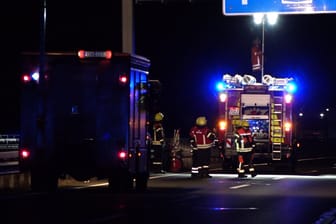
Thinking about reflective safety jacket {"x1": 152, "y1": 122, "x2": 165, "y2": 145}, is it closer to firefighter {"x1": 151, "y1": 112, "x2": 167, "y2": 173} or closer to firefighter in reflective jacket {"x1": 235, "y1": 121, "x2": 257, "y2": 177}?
firefighter {"x1": 151, "y1": 112, "x2": 167, "y2": 173}

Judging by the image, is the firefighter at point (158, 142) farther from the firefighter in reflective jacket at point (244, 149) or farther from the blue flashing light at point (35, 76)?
the blue flashing light at point (35, 76)

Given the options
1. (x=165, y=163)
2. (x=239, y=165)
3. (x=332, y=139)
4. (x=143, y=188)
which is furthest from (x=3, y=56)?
(x=332, y=139)

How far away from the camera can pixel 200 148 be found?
26.0 meters

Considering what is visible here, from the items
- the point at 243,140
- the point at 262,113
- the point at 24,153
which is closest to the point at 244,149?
the point at 243,140

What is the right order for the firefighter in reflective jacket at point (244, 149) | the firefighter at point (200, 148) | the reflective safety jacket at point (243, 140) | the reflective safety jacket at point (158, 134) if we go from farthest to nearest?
the reflective safety jacket at point (158, 134)
the reflective safety jacket at point (243, 140)
the firefighter in reflective jacket at point (244, 149)
the firefighter at point (200, 148)

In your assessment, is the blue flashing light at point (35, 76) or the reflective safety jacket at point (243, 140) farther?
the reflective safety jacket at point (243, 140)

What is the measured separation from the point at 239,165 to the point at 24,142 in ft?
30.8

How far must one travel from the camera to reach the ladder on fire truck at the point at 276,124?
3005 cm

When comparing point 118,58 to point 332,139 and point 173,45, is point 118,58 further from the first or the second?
point 332,139

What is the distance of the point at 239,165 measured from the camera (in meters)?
26.5

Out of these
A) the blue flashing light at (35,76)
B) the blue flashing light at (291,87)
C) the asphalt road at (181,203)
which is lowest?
the asphalt road at (181,203)

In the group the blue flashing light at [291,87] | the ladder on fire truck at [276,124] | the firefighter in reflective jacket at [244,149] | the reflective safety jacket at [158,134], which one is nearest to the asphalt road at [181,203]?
the firefighter in reflective jacket at [244,149]

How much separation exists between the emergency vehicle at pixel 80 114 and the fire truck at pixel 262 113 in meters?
11.6

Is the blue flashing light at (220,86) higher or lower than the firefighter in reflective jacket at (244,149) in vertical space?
higher
